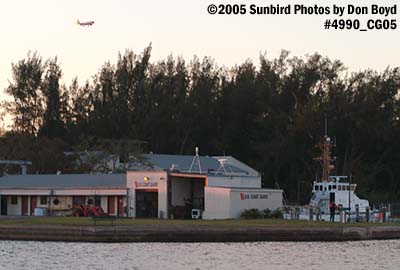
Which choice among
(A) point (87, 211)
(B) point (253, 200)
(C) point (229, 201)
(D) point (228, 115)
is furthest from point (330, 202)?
(D) point (228, 115)

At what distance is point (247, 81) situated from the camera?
102m

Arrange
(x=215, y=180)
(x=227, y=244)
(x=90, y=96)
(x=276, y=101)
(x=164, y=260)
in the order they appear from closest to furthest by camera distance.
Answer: (x=164, y=260)
(x=227, y=244)
(x=215, y=180)
(x=276, y=101)
(x=90, y=96)

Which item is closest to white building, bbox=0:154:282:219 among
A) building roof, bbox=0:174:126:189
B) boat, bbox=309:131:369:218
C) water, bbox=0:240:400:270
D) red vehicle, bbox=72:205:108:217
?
building roof, bbox=0:174:126:189

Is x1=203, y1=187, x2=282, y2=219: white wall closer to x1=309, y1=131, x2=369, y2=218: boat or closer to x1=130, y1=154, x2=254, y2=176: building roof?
x1=309, y1=131, x2=369, y2=218: boat

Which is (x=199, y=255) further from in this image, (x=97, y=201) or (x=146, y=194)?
(x=97, y=201)

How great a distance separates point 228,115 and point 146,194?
38365mm

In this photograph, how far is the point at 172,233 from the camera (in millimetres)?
48844

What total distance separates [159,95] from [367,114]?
954 inches

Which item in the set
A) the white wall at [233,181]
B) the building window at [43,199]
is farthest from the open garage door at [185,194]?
the building window at [43,199]

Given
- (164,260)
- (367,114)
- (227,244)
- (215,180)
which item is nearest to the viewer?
(164,260)

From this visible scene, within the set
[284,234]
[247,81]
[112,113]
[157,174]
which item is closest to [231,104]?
[247,81]

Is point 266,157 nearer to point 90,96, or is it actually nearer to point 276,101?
point 276,101

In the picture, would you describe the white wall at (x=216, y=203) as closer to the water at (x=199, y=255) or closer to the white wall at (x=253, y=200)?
the white wall at (x=253, y=200)

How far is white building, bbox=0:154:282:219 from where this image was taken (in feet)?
202
